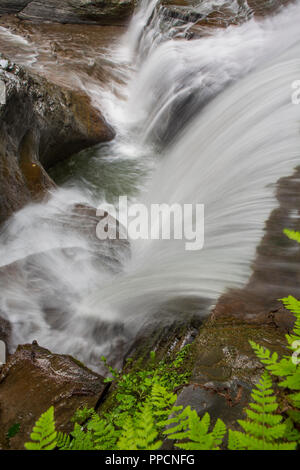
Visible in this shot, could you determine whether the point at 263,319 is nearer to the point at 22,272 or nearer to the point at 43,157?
the point at 22,272

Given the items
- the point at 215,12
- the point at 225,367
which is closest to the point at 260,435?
the point at 225,367

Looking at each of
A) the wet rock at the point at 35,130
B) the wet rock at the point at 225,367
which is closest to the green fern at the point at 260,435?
Answer: the wet rock at the point at 225,367

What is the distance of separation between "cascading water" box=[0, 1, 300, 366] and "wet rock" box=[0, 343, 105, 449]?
0.50 m

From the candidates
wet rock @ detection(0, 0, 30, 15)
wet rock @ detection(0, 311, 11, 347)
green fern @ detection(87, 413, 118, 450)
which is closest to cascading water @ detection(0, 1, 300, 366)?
wet rock @ detection(0, 311, 11, 347)

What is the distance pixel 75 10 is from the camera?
42.4 feet

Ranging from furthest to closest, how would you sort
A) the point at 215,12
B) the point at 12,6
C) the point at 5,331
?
the point at 12,6 → the point at 215,12 → the point at 5,331

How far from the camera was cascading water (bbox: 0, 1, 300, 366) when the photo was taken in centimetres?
336

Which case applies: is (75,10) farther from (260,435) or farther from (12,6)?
(260,435)

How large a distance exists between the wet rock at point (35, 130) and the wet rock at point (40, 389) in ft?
7.31

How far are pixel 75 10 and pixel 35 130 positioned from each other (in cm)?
1020

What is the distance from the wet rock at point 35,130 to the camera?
180 inches

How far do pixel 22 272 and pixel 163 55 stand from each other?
722cm

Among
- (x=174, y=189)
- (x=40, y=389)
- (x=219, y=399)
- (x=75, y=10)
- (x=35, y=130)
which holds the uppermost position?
(x=75, y=10)

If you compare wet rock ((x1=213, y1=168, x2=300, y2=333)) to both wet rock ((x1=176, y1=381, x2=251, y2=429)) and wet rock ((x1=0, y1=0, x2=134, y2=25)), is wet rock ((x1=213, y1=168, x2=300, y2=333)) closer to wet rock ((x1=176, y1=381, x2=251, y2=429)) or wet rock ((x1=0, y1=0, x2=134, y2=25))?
wet rock ((x1=176, y1=381, x2=251, y2=429))
